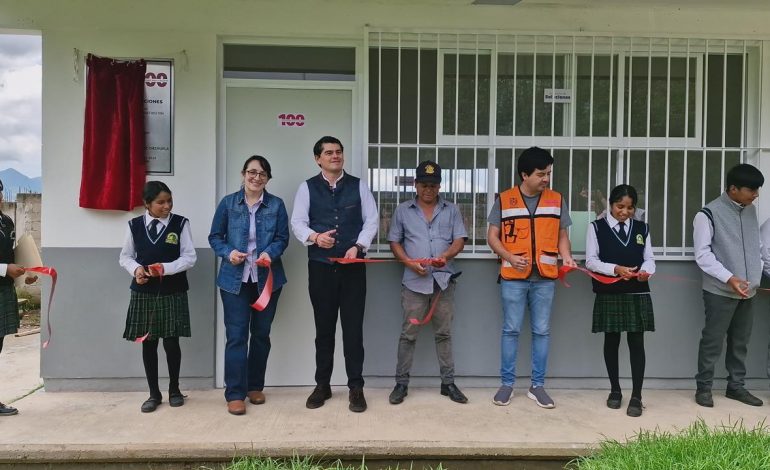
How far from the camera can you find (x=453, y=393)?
427 centimetres

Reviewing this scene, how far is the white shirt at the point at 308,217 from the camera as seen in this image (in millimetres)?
3958

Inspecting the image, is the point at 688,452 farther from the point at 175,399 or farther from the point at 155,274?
the point at 155,274

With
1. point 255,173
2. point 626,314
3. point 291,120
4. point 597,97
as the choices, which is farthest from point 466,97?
point 626,314

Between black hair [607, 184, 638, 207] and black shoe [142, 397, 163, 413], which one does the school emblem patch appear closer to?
black shoe [142, 397, 163, 413]

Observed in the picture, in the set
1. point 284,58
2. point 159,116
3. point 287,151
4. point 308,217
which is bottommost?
point 308,217

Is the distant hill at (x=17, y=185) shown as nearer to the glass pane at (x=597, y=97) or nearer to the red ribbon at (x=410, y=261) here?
the red ribbon at (x=410, y=261)

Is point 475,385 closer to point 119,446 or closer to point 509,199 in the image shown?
point 509,199

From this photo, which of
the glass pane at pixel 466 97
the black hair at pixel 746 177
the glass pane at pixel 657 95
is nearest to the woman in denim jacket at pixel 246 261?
the glass pane at pixel 466 97

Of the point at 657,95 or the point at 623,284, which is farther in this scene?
the point at 657,95

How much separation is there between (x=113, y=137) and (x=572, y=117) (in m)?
3.45

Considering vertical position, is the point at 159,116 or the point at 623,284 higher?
the point at 159,116

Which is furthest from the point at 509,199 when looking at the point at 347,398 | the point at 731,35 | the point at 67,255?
the point at 67,255

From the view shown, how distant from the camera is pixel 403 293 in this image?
427 cm

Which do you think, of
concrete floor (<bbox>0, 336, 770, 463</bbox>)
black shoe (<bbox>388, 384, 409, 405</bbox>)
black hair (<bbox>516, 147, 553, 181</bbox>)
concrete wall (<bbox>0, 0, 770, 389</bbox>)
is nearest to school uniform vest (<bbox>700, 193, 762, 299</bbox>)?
concrete wall (<bbox>0, 0, 770, 389</bbox>)
